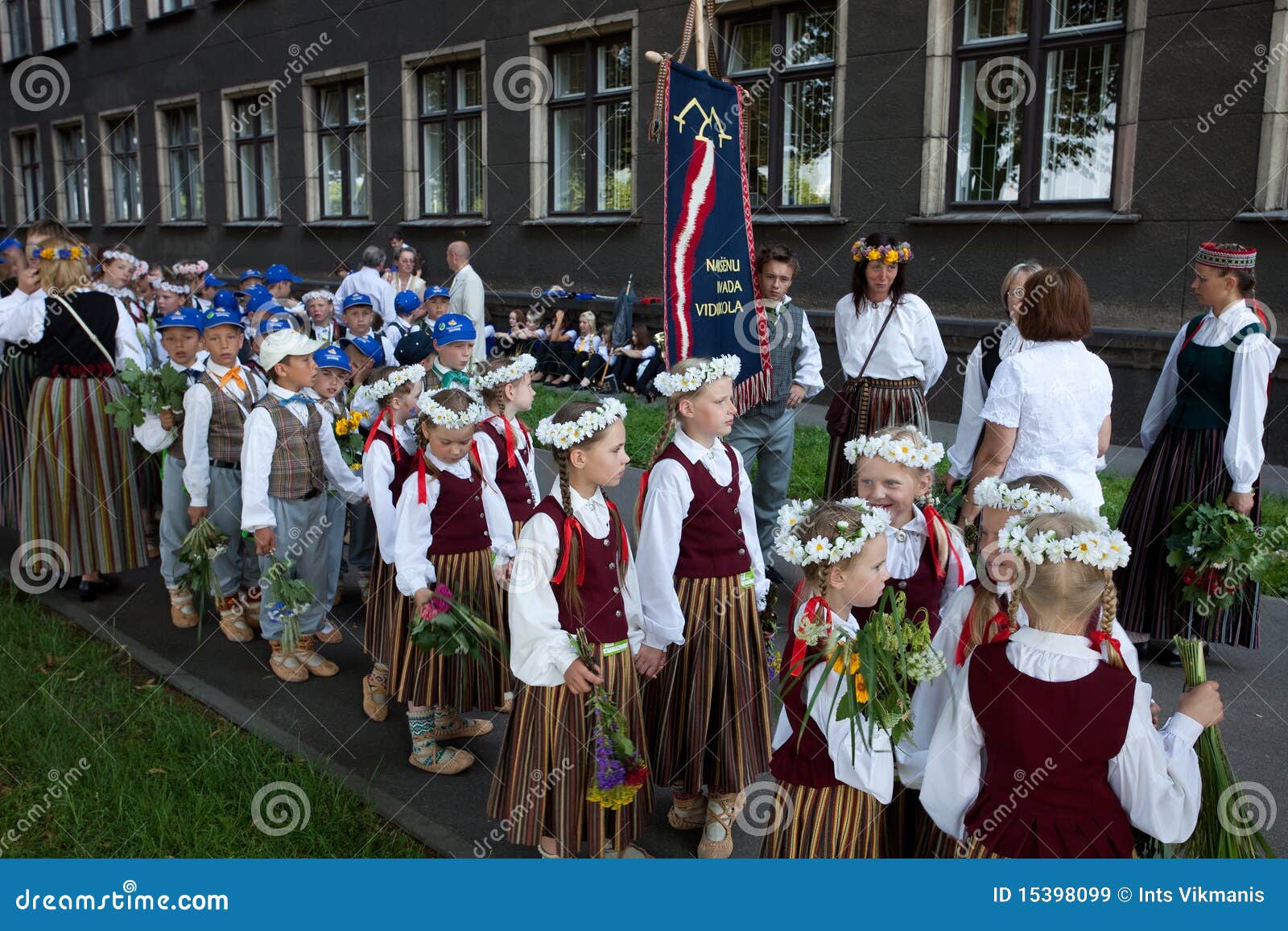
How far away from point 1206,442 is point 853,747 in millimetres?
3326

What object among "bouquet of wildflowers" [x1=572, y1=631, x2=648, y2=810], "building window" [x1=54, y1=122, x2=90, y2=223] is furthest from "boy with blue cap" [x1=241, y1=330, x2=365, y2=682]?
"building window" [x1=54, y1=122, x2=90, y2=223]

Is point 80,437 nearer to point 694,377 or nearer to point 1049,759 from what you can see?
point 694,377

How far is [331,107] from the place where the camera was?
17.8m

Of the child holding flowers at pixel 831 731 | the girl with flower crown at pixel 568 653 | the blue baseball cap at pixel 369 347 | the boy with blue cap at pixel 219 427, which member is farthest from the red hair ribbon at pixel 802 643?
the blue baseball cap at pixel 369 347

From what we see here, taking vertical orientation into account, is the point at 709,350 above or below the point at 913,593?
above

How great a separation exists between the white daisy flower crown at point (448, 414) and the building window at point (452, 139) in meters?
12.3

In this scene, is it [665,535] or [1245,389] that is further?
[1245,389]

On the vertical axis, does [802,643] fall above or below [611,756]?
above

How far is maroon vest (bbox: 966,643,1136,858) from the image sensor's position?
89.8 inches

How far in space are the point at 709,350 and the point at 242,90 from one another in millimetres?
17546

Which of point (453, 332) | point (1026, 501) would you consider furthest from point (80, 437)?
point (1026, 501)

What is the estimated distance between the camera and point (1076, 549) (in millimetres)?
2299

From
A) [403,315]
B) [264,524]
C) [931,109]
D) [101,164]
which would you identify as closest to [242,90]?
[101,164]

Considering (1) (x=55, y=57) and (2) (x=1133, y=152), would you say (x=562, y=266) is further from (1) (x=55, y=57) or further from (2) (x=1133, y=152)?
(1) (x=55, y=57)
